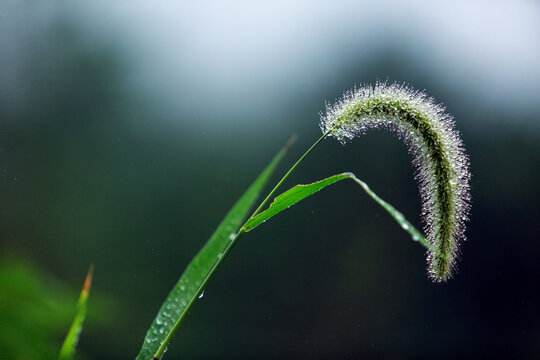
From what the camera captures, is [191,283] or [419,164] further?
[419,164]

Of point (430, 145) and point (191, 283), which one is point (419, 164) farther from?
point (191, 283)

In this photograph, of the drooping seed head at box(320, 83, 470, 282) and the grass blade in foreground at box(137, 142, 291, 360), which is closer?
the grass blade in foreground at box(137, 142, 291, 360)

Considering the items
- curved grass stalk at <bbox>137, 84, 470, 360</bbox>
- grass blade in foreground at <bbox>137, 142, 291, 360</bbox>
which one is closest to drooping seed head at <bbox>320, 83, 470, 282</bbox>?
curved grass stalk at <bbox>137, 84, 470, 360</bbox>

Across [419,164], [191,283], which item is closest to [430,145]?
[419,164]

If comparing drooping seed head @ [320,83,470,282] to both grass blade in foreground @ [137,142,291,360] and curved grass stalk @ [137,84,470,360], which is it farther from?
grass blade in foreground @ [137,142,291,360]

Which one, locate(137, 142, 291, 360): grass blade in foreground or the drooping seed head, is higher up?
locate(137, 142, 291, 360): grass blade in foreground

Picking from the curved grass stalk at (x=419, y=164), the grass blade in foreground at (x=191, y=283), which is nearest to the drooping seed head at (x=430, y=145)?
the curved grass stalk at (x=419, y=164)

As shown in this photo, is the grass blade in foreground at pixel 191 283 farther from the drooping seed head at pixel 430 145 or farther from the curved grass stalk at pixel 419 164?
the drooping seed head at pixel 430 145
